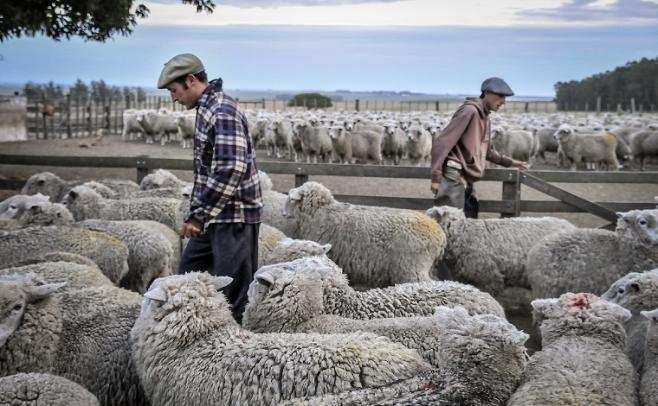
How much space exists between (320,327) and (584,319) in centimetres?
141

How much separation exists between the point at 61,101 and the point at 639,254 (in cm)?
3683

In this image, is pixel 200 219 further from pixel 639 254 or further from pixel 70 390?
pixel 639 254

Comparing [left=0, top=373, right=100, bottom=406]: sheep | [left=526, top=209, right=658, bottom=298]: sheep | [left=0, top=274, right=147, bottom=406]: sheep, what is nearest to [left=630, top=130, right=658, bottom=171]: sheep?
[left=526, top=209, right=658, bottom=298]: sheep

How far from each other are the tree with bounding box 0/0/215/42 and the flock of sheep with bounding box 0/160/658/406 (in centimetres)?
854

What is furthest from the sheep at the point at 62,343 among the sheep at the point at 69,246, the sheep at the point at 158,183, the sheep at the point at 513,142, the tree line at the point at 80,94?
the tree line at the point at 80,94

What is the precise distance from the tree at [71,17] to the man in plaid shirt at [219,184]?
10.4 metres

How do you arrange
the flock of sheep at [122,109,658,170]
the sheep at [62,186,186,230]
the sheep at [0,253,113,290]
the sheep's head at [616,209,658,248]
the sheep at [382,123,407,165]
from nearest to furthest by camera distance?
the sheep at [0,253,113,290]
the sheep's head at [616,209,658,248]
the sheep at [62,186,186,230]
the flock of sheep at [122,109,658,170]
the sheep at [382,123,407,165]

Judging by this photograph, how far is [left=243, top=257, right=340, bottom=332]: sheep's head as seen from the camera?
13.1 feet

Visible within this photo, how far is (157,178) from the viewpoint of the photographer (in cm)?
902

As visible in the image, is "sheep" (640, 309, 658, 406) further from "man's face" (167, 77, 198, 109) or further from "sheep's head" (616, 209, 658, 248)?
"man's face" (167, 77, 198, 109)

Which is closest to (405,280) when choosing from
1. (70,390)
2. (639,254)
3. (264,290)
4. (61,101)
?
(639,254)

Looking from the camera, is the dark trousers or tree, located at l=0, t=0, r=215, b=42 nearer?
the dark trousers

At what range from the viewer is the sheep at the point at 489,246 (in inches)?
262

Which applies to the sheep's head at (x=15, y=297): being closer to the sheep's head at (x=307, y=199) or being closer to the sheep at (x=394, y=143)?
the sheep's head at (x=307, y=199)
